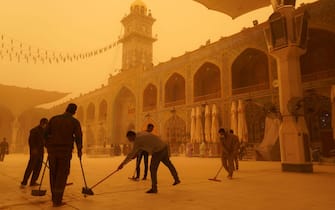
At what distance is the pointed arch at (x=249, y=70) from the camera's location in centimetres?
1750

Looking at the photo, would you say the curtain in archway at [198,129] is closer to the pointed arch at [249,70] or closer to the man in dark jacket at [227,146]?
the pointed arch at [249,70]

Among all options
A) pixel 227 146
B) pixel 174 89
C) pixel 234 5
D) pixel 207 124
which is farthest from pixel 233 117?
pixel 227 146

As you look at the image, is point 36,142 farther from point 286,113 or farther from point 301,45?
point 301,45

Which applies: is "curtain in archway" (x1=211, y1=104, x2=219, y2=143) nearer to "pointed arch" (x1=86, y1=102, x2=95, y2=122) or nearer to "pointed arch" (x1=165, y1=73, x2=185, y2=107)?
"pointed arch" (x1=165, y1=73, x2=185, y2=107)

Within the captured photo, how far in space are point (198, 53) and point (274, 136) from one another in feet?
29.2

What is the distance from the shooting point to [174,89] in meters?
23.5

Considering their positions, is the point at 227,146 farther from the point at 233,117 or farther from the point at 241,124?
the point at 233,117

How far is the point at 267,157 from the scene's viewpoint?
1340cm

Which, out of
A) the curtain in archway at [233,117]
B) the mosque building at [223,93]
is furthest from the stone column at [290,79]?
the curtain in archway at [233,117]

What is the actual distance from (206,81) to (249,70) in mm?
3534

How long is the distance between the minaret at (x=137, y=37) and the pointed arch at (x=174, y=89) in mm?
13089

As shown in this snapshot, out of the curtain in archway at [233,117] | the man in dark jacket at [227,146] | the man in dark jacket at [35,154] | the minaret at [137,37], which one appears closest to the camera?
the man in dark jacket at [35,154]

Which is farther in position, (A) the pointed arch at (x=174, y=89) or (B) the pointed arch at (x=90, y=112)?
(B) the pointed arch at (x=90, y=112)

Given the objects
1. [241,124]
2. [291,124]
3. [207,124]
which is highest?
[207,124]
